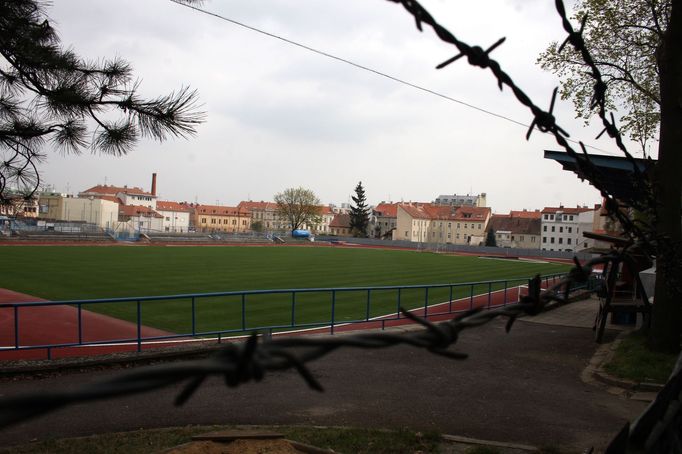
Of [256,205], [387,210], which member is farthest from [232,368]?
[256,205]

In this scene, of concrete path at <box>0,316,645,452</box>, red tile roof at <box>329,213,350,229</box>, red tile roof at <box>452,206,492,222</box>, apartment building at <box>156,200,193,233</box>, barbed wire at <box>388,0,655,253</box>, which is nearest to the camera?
barbed wire at <box>388,0,655,253</box>

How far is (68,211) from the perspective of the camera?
87688 mm

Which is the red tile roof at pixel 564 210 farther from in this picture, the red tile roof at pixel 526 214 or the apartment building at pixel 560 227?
the red tile roof at pixel 526 214

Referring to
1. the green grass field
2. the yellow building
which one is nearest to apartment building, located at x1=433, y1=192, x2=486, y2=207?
the yellow building

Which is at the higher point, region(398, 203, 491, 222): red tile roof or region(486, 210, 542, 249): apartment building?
region(398, 203, 491, 222): red tile roof

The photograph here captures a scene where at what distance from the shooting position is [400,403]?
7648 mm

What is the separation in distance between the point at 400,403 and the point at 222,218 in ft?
485

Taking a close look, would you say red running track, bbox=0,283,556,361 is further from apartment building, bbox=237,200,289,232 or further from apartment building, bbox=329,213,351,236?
apartment building, bbox=237,200,289,232

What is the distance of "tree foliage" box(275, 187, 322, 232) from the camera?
4547 inches

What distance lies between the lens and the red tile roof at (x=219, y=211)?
150 meters

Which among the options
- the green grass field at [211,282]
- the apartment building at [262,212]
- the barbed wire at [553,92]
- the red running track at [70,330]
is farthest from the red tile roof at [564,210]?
the barbed wire at [553,92]

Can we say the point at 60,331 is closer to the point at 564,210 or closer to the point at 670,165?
the point at 670,165

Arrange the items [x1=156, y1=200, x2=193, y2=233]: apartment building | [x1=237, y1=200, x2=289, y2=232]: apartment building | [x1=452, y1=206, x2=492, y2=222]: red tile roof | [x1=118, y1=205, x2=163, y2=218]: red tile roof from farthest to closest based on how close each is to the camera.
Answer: [x1=237, y1=200, x2=289, y2=232]: apartment building
[x1=156, y1=200, x2=193, y2=233]: apartment building
[x1=452, y1=206, x2=492, y2=222]: red tile roof
[x1=118, y1=205, x2=163, y2=218]: red tile roof

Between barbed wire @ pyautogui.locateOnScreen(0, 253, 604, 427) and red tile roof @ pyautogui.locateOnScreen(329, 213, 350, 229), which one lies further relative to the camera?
red tile roof @ pyautogui.locateOnScreen(329, 213, 350, 229)
